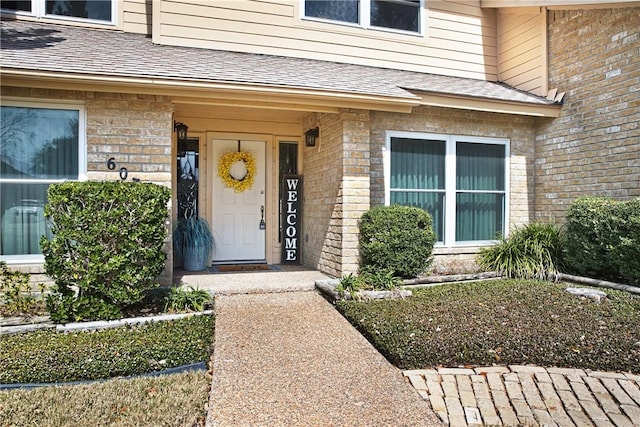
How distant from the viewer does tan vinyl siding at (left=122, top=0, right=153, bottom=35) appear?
23.9 ft

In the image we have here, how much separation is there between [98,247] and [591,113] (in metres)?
7.41

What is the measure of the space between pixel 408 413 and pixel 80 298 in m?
3.42

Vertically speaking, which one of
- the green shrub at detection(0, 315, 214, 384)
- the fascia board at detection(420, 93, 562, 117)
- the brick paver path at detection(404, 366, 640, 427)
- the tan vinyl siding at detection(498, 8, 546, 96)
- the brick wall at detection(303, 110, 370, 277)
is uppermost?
the tan vinyl siding at detection(498, 8, 546, 96)

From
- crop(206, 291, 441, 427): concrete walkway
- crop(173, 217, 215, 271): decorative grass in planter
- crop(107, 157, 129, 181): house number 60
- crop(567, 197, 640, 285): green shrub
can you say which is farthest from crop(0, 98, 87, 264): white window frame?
crop(567, 197, 640, 285): green shrub

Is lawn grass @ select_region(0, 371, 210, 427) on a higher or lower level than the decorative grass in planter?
lower

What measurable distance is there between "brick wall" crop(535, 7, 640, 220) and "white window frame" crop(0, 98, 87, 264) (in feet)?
24.5

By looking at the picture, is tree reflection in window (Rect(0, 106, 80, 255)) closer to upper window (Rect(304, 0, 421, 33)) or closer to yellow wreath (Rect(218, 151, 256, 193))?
yellow wreath (Rect(218, 151, 256, 193))

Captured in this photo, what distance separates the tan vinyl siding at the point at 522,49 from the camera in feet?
26.0

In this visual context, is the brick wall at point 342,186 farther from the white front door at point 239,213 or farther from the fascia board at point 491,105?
the white front door at point 239,213

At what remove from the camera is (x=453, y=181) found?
7.39 meters

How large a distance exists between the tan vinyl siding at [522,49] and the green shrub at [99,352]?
24.4ft

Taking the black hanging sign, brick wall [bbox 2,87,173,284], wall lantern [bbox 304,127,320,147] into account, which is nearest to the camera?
brick wall [bbox 2,87,173,284]

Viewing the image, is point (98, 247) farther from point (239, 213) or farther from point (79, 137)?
point (239, 213)

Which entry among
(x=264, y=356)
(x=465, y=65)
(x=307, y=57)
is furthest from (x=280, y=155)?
(x=264, y=356)
